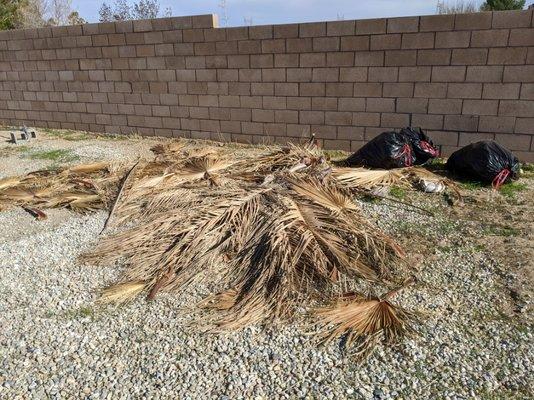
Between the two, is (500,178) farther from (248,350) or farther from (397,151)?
(248,350)

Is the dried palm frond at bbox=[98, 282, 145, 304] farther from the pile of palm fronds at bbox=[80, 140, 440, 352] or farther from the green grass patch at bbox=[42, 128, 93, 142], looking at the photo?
the green grass patch at bbox=[42, 128, 93, 142]

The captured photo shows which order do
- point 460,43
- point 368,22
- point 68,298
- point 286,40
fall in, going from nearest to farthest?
point 68,298 < point 460,43 < point 368,22 < point 286,40

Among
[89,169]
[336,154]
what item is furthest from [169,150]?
[336,154]

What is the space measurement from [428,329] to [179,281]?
65.1 inches

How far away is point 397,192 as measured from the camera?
15.4 ft

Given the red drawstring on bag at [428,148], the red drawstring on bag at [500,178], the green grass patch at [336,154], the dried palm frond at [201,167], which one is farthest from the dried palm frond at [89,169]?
the red drawstring on bag at [500,178]

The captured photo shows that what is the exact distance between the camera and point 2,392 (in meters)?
2.26

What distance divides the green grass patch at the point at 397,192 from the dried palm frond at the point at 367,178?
65 millimetres

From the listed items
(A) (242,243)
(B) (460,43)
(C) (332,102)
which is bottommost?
(A) (242,243)

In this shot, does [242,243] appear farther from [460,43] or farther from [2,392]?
[460,43]

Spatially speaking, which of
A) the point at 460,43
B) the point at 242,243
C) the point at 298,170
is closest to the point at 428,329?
the point at 242,243

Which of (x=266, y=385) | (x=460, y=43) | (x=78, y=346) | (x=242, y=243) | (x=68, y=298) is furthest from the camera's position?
(x=460, y=43)

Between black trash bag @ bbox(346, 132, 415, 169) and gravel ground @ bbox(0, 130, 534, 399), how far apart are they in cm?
191

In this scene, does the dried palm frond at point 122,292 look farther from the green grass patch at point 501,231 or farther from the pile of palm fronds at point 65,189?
the green grass patch at point 501,231
